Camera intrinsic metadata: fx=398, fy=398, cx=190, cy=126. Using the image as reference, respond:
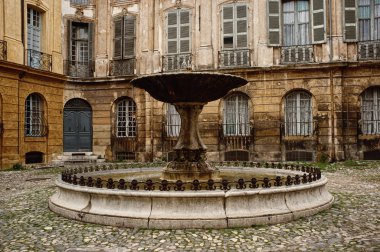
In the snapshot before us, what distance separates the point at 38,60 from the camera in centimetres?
1827

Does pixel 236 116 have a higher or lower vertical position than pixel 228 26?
lower

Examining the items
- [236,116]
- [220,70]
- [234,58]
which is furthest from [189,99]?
[234,58]

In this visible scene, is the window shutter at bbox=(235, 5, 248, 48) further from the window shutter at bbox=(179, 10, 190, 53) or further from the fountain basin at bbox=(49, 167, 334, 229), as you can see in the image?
the fountain basin at bbox=(49, 167, 334, 229)

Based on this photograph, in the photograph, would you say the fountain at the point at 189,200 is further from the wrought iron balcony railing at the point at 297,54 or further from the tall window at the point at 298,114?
the wrought iron balcony railing at the point at 297,54

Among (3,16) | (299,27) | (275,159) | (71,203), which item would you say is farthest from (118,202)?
(299,27)

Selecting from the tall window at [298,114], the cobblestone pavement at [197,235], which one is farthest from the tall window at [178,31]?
the cobblestone pavement at [197,235]

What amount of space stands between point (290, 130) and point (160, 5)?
875 cm

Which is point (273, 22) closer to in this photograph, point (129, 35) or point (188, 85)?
point (129, 35)

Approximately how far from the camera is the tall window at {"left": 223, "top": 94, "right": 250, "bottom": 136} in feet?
59.7

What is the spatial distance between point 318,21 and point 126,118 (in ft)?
33.4

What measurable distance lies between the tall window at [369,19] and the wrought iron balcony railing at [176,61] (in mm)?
7680

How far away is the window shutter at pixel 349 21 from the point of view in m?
17.0

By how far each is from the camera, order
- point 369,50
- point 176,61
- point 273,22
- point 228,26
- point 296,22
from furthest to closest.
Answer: point 176,61
point 228,26
point 296,22
point 273,22
point 369,50

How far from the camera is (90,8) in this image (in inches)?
816
